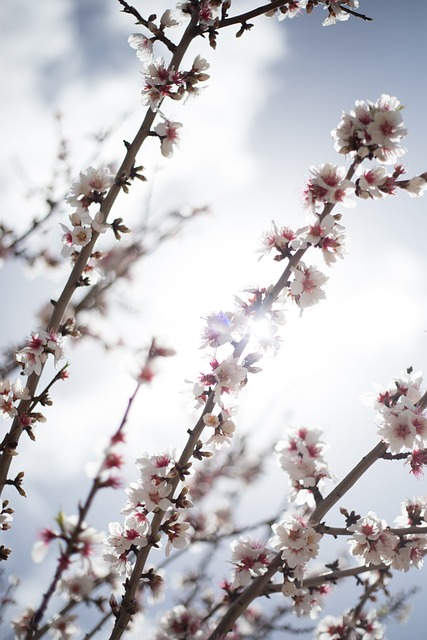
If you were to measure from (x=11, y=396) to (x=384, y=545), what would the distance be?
7.05ft

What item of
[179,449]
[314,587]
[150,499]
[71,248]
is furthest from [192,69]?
[314,587]

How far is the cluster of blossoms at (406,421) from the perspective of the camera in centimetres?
248

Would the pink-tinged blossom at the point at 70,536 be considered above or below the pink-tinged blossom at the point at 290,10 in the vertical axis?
below

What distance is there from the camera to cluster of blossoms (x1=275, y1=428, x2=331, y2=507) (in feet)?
9.11

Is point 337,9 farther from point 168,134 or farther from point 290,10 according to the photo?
point 168,134

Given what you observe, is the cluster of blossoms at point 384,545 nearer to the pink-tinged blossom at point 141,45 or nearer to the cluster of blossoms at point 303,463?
the cluster of blossoms at point 303,463

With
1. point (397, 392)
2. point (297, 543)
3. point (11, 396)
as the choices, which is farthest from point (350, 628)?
point (11, 396)

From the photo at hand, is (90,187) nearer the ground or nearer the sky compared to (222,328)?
nearer the sky

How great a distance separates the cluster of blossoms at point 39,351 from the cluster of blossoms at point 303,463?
144 centimetres

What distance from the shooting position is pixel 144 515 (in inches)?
94.7

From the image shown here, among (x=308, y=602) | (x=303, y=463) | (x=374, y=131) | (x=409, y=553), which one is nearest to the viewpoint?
(x=374, y=131)

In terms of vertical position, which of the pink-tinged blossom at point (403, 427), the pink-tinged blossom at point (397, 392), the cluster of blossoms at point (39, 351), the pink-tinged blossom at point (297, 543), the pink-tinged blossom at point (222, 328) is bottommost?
the pink-tinged blossom at point (297, 543)

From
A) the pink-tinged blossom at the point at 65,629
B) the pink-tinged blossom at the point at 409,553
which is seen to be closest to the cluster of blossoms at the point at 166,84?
the pink-tinged blossom at the point at 409,553

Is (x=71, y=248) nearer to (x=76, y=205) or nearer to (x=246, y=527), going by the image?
(x=76, y=205)
